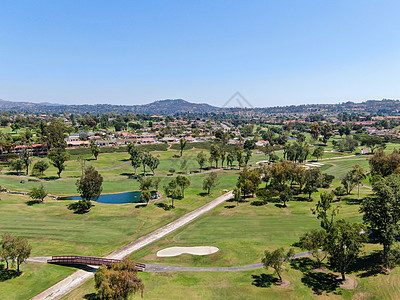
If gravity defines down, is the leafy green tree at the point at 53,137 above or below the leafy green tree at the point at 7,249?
above

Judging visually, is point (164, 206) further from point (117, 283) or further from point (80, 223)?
point (117, 283)

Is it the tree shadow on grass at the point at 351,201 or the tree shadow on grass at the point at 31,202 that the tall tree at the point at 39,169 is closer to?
the tree shadow on grass at the point at 31,202

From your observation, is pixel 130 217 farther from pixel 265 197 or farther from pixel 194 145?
pixel 194 145

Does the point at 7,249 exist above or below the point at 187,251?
above

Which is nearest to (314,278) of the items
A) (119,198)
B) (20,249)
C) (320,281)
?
(320,281)

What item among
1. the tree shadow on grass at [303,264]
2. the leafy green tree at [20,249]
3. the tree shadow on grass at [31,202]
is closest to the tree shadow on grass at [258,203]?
the tree shadow on grass at [303,264]

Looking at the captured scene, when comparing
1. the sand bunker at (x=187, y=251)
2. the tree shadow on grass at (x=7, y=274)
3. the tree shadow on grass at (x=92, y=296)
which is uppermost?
the sand bunker at (x=187, y=251)
